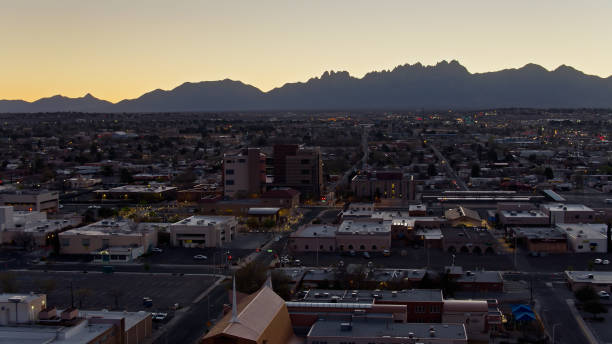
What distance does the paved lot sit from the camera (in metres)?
20.4

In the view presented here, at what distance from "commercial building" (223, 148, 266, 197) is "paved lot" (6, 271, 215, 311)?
1632 cm

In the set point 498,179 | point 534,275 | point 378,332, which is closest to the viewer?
point 378,332

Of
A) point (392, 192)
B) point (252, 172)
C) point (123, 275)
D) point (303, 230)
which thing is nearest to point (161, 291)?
point (123, 275)

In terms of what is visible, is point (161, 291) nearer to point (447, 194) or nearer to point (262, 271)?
point (262, 271)

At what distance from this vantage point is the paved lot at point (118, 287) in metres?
20.4

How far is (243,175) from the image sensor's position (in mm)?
39906

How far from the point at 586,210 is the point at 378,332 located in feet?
66.5

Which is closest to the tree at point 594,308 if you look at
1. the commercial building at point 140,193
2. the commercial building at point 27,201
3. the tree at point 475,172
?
the commercial building at point 27,201

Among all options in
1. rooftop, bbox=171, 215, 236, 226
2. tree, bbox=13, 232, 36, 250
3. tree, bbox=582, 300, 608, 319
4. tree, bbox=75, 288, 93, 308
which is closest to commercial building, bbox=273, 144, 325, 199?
rooftop, bbox=171, 215, 236, 226

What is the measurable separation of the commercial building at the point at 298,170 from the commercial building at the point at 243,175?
179cm

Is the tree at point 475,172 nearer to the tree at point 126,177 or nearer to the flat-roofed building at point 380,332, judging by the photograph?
the tree at point 126,177

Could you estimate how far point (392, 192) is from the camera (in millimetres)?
40750

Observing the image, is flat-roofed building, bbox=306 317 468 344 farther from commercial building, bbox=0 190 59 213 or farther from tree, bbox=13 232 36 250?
commercial building, bbox=0 190 59 213

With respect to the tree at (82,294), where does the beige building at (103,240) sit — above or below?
above
